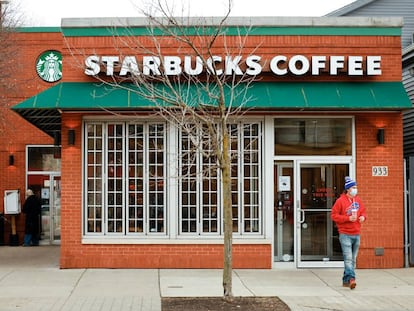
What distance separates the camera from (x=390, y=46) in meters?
13.7

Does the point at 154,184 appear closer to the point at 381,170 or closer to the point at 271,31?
the point at 271,31

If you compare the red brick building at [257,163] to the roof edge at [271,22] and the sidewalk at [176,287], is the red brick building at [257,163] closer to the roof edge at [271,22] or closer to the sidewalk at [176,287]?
the roof edge at [271,22]

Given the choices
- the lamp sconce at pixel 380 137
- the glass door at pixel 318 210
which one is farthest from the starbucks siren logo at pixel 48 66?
the lamp sconce at pixel 380 137

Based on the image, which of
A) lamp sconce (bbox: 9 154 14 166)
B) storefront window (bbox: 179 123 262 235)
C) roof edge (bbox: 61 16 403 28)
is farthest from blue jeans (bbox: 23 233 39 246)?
roof edge (bbox: 61 16 403 28)

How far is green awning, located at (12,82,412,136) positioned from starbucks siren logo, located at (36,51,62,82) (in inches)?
273

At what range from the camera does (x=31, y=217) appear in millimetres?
19453

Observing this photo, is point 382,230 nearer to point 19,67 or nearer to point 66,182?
point 66,182

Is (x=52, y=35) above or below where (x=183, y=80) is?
above

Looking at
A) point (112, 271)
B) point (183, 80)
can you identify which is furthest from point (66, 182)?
point (183, 80)

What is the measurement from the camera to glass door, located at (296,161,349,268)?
13.8 m

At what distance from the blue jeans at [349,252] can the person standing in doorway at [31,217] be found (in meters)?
10.5

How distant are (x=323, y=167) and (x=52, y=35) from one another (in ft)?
32.9

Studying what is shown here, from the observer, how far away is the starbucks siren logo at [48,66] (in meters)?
20.3

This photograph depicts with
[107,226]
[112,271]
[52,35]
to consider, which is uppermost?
[52,35]
